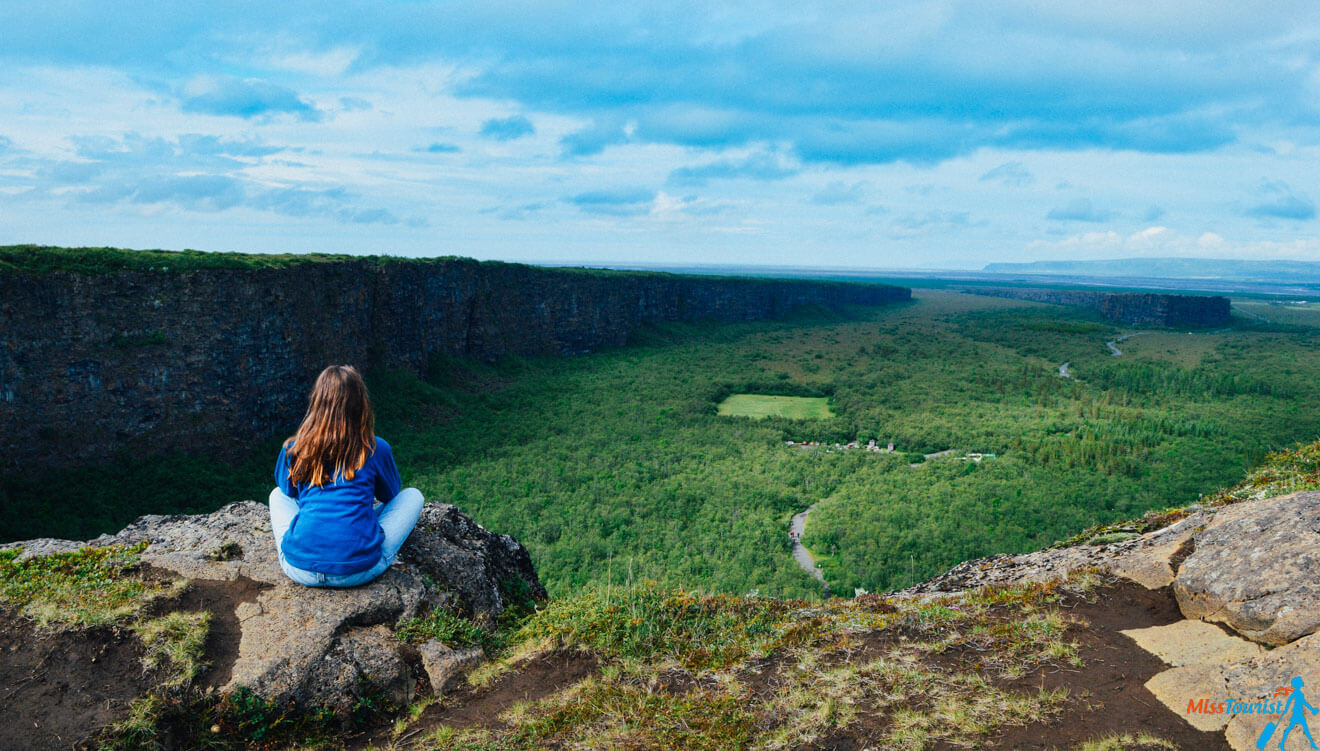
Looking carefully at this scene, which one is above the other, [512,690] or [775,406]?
[512,690]

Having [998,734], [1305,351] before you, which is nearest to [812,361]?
[1305,351]

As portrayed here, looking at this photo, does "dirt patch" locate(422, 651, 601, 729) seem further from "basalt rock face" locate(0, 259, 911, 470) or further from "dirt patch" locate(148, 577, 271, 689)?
"basalt rock face" locate(0, 259, 911, 470)

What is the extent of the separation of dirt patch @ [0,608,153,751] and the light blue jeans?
112 cm

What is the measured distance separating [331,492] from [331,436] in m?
0.45

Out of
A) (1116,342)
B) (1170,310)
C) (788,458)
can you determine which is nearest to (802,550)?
(788,458)

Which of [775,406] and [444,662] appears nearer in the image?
[444,662]

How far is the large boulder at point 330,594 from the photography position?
5020mm

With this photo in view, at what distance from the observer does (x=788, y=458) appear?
81.3ft

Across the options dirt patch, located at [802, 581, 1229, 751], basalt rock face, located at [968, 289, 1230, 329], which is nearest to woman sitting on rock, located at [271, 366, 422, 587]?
dirt patch, located at [802, 581, 1229, 751]

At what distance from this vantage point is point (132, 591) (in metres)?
5.43

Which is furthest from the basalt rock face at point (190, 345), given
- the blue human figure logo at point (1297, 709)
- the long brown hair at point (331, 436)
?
the blue human figure logo at point (1297, 709)

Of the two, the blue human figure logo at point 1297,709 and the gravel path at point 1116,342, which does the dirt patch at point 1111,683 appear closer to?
the blue human figure logo at point 1297,709

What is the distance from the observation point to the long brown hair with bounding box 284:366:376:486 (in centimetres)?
549
